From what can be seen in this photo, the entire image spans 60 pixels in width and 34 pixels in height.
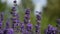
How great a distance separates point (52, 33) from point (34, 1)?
162cm

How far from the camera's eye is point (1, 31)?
43.9 inches

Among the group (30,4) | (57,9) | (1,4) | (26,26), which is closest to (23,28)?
(26,26)

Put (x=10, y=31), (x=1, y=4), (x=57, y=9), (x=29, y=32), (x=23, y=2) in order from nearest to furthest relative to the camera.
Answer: (x=10, y=31) < (x=29, y=32) < (x=1, y=4) < (x=23, y=2) < (x=57, y=9)

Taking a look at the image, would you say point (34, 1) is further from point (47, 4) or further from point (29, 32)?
point (29, 32)

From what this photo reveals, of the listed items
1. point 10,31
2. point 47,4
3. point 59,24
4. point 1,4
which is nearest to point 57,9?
point 47,4

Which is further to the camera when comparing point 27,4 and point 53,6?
point 53,6

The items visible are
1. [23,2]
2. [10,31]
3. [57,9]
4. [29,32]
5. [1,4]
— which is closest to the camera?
[10,31]

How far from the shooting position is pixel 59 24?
1324 mm

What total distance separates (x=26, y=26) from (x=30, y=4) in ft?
4.71

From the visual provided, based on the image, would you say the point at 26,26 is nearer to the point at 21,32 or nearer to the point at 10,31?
the point at 21,32

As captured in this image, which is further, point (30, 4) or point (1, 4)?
point (30, 4)

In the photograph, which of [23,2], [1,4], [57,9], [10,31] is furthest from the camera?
[57,9]

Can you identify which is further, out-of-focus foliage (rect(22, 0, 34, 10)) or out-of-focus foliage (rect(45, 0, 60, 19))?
out-of-focus foliage (rect(45, 0, 60, 19))

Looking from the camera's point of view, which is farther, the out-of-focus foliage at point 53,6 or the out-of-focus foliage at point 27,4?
the out-of-focus foliage at point 53,6
